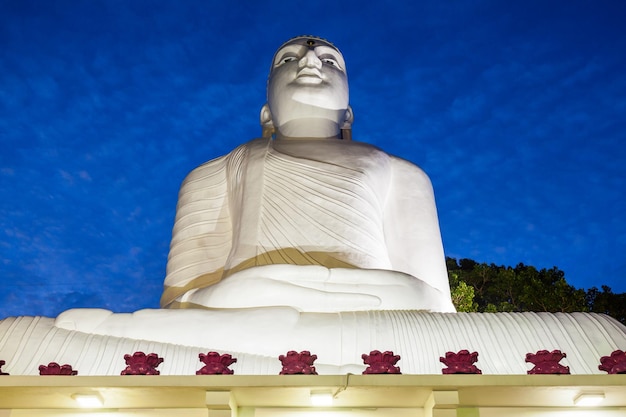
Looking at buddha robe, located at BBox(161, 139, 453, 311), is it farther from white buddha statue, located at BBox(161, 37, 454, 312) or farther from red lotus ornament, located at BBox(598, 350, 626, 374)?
red lotus ornament, located at BBox(598, 350, 626, 374)

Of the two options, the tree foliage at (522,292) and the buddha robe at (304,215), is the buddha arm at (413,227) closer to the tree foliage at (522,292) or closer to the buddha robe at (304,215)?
the buddha robe at (304,215)

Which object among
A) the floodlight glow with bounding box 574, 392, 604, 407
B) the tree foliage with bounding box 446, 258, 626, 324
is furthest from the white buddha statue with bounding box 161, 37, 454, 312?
the tree foliage with bounding box 446, 258, 626, 324

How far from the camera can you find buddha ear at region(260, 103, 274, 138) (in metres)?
8.39

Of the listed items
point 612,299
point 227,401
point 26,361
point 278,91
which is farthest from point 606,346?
point 612,299

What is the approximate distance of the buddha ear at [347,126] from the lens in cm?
837

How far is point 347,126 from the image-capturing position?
27.8 ft

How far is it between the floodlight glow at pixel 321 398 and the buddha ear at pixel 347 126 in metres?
4.91

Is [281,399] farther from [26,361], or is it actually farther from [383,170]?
[383,170]

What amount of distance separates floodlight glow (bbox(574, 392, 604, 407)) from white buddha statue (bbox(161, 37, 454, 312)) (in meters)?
1.92

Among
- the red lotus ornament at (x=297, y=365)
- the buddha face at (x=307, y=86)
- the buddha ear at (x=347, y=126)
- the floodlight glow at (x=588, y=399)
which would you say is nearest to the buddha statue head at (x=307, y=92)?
the buddha face at (x=307, y=86)

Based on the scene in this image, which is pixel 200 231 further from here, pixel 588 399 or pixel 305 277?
pixel 588 399

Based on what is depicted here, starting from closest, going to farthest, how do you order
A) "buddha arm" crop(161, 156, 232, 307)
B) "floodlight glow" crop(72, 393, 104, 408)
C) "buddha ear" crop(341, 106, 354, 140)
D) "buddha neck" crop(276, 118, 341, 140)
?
"floodlight glow" crop(72, 393, 104, 408) → "buddha arm" crop(161, 156, 232, 307) → "buddha neck" crop(276, 118, 341, 140) → "buddha ear" crop(341, 106, 354, 140)

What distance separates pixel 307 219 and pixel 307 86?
1.83 metres

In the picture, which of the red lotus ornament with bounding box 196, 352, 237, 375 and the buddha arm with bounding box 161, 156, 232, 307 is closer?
the red lotus ornament with bounding box 196, 352, 237, 375
